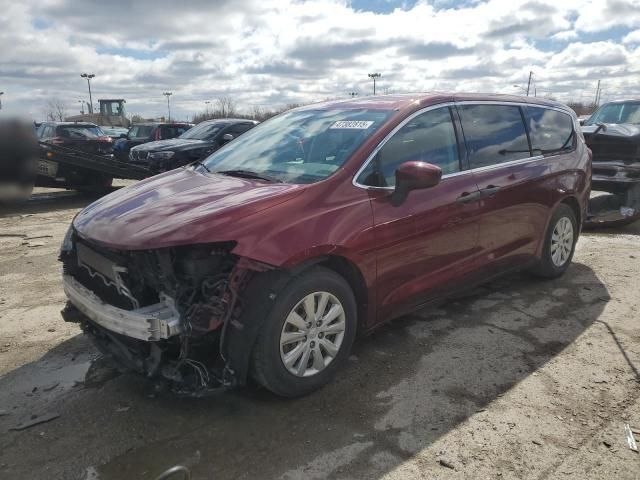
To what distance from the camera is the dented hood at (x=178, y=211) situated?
105 inches

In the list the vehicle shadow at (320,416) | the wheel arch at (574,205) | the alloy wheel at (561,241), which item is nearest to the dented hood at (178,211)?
the vehicle shadow at (320,416)

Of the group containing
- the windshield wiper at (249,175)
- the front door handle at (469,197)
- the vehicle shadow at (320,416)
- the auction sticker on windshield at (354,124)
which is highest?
the auction sticker on windshield at (354,124)

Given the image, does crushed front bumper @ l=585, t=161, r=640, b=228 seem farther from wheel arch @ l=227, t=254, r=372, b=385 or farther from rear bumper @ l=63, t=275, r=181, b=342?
rear bumper @ l=63, t=275, r=181, b=342

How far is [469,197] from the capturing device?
383 centimetres

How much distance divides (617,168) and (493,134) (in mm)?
4330

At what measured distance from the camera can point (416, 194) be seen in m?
3.48

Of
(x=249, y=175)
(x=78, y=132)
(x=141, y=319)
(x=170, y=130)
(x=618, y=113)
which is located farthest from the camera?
(x=170, y=130)

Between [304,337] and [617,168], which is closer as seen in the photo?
[304,337]

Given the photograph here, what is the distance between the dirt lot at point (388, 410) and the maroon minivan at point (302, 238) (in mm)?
293

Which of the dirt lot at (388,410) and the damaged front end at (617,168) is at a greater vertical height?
the damaged front end at (617,168)

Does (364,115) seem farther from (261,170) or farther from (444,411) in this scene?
(444,411)

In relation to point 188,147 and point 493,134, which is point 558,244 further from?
point 188,147

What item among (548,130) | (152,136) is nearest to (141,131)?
(152,136)

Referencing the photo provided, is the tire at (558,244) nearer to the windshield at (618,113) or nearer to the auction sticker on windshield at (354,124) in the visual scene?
the auction sticker on windshield at (354,124)
